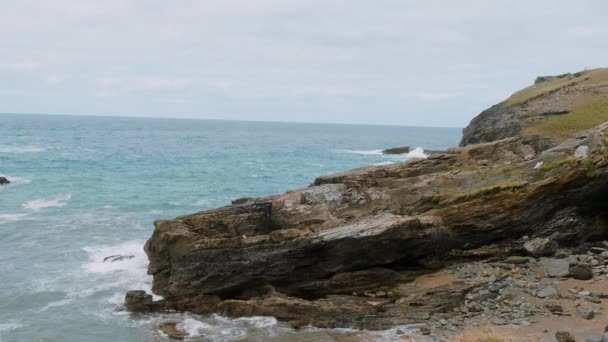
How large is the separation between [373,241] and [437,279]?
3.19 meters

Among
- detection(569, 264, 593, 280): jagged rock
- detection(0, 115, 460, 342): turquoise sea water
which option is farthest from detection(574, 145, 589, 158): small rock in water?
detection(0, 115, 460, 342): turquoise sea water

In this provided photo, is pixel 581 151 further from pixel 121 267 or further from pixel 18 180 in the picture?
pixel 18 180

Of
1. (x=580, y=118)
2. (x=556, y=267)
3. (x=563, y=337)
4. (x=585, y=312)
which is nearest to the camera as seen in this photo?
(x=563, y=337)

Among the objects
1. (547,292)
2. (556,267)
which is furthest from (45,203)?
(547,292)

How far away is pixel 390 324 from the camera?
66.4 ft

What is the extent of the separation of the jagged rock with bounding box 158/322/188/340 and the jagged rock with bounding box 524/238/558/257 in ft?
50.5

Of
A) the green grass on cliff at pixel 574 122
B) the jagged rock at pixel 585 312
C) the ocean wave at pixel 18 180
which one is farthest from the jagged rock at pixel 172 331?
the ocean wave at pixel 18 180

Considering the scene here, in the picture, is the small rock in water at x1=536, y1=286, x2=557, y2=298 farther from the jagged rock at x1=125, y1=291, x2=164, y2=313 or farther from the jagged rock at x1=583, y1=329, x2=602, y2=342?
the jagged rock at x1=125, y1=291, x2=164, y2=313

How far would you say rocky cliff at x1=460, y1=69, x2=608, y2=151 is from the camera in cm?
3447

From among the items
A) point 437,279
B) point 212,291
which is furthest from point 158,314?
point 437,279

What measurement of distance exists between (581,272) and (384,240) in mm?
7921

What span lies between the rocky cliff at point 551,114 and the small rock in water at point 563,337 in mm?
15977

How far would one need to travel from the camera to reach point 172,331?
2170 centimetres

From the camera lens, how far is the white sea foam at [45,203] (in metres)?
49.3
